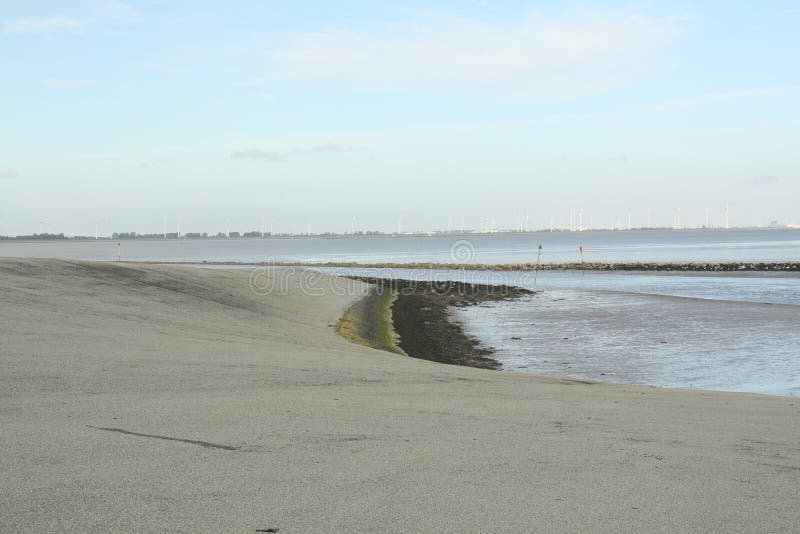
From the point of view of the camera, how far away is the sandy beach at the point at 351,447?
5.18 meters

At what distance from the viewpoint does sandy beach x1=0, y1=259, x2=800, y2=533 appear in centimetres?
518

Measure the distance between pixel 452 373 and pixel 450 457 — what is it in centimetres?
771

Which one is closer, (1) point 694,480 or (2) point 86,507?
(2) point 86,507

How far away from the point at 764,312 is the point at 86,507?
33911 mm

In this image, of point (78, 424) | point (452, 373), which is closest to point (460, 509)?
point (78, 424)

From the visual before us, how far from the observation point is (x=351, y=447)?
276 inches

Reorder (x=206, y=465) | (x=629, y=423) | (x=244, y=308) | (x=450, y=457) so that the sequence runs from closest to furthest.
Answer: (x=206, y=465)
(x=450, y=457)
(x=629, y=423)
(x=244, y=308)

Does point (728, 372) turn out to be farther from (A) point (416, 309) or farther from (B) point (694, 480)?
(A) point (416, 309)

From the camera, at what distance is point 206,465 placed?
20.2ft

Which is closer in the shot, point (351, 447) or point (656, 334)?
point (351, 447)

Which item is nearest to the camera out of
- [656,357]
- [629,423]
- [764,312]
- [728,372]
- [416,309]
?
[629,423]

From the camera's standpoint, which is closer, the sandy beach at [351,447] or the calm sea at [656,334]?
the sandy beach at [351,447]

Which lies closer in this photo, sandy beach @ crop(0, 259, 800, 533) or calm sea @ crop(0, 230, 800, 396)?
sandy beach @ crop(0, 259, 800, 533)

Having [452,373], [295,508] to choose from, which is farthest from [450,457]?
[452,373]
